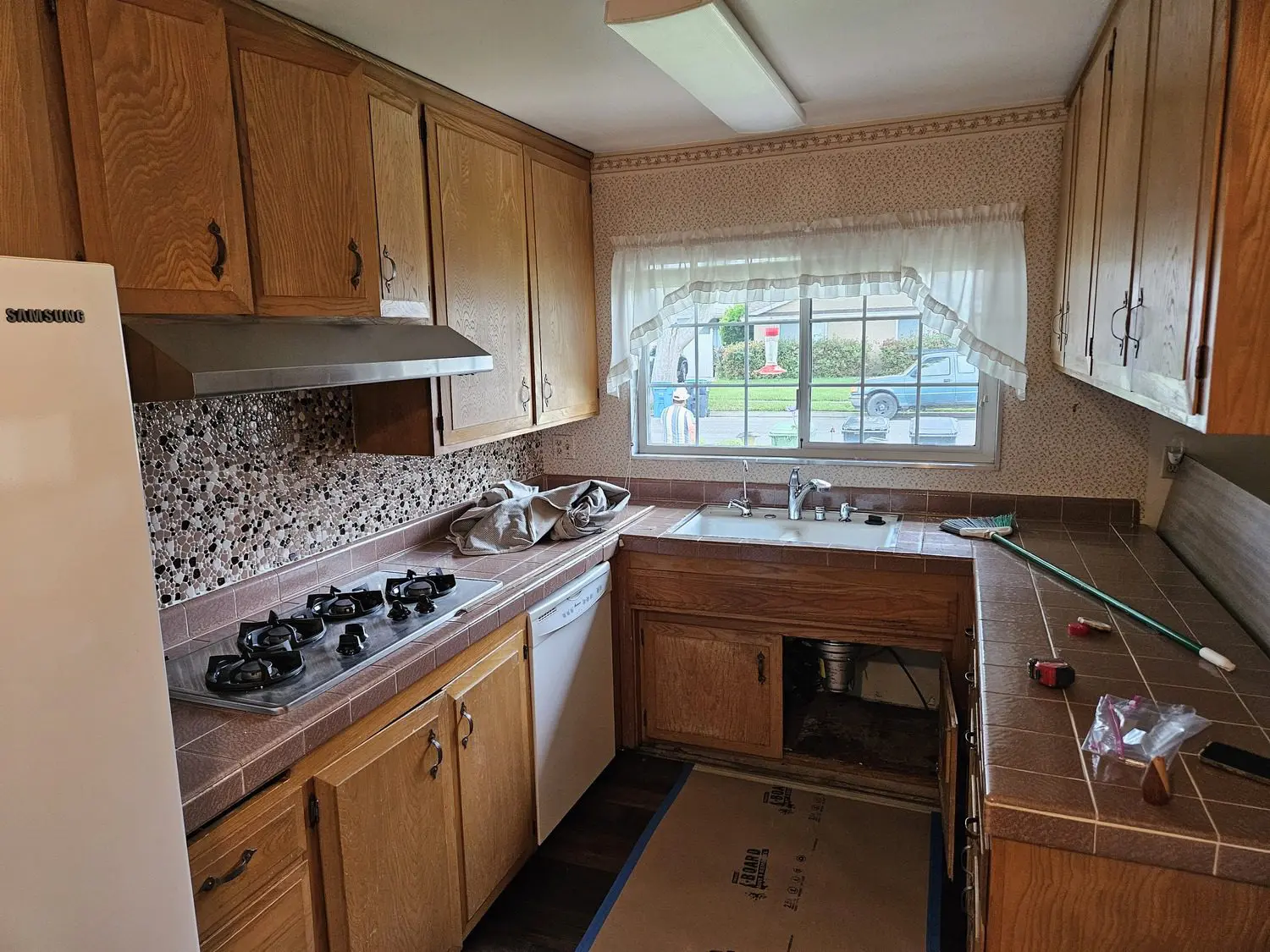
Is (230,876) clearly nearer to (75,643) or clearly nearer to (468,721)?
(75,643)

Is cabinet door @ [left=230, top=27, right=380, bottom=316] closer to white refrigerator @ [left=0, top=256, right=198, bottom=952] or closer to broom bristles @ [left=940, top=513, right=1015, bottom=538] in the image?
white refrigerator @ [left=0, top=256, right=198, bottom=952]

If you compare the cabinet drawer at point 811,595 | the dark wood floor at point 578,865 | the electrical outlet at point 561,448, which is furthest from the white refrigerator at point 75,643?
the electrical outlet at point 561,448

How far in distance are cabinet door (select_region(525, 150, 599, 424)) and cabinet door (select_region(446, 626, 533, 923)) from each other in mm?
1062

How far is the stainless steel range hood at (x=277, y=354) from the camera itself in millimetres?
1455

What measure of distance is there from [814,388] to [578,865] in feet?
6.26

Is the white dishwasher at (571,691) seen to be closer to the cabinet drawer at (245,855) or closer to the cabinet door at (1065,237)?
the cabinet drawer at (245,855)

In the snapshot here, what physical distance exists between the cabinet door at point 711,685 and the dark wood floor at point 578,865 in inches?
7.7

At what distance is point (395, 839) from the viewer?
1.76 m

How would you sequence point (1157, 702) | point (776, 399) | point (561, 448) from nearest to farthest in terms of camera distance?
point (1157, 702), point (776, 399), point (561, 448)

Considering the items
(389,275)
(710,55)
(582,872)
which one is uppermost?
(710,55)

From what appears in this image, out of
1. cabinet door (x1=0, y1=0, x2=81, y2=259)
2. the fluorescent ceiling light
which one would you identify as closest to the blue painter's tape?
cabinet door (x1=0, y1=0, x2=81, y2=259)

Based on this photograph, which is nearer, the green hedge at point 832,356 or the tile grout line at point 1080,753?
the tile grout line at point 1080,753

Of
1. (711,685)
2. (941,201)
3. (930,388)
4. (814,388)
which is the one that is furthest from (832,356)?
(711,685)

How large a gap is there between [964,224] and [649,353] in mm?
1289
